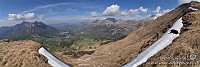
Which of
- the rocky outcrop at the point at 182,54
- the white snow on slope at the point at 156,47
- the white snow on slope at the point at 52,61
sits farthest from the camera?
the white snow on slope at the point at 52,61

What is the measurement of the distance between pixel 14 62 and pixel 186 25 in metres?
42.8

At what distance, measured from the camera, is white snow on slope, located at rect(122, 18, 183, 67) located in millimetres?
71688

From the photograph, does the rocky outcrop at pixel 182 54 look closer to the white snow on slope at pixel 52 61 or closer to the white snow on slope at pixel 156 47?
the white snow on slope at pixel 156 47

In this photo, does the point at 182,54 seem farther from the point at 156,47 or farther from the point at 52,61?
the point at 52,61

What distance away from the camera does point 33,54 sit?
2682 inches

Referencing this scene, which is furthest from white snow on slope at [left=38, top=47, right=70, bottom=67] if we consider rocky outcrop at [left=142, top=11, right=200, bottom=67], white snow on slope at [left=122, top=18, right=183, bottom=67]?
rocky outcrop at [left=142, top=11, right=200, bottom=67]

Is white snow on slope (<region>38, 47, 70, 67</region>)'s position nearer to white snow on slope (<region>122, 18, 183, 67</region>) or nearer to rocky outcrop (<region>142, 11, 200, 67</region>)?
white snow on slope (<region>122, 18, 183, 67</region>)

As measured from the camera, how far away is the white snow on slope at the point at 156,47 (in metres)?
71.7

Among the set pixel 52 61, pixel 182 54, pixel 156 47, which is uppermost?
pixel 182 54

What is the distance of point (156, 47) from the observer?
246 feet

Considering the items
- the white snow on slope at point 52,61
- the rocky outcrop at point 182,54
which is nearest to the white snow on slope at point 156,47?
the rocky outcrop at point 182,54

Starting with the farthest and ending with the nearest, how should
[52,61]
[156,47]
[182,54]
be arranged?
[52,61] → [156,47] → [182,54]

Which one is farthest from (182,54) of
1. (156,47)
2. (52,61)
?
(52,61)

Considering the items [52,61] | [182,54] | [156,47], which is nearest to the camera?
[182,54]
